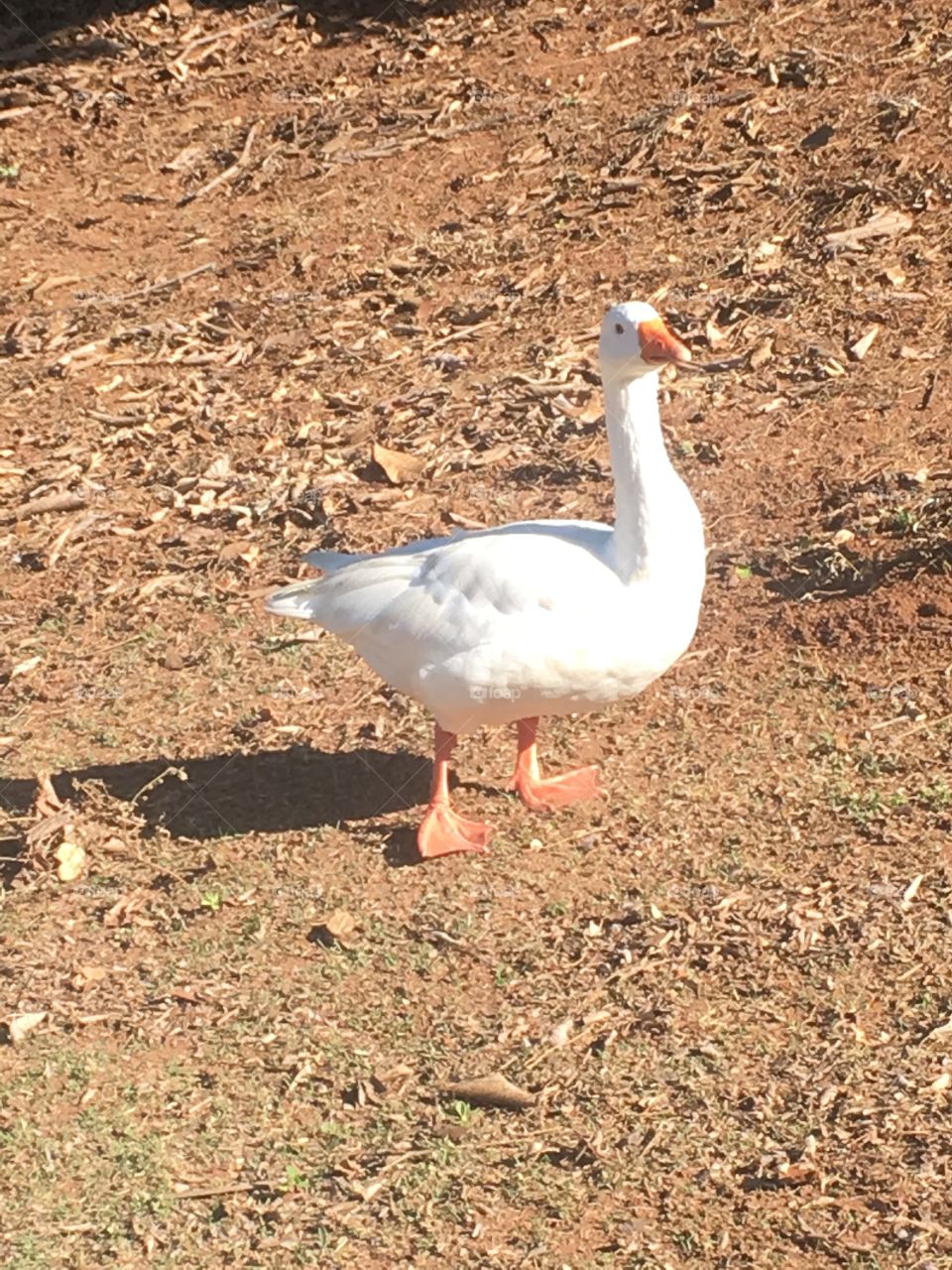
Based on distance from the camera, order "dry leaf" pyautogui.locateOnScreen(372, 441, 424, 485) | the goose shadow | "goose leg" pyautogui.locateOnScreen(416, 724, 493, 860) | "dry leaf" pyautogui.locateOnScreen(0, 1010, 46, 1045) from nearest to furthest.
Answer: "dry leaf" pyautogui.locateOnScreen(0, 1010, 46, 1045), "goose leg" pyautogui.locateOnScreen(416, 724, 493, 860), the goose shadow, "dry leaf" pyautogui.locateOnScreen(372, 441, 424, 485)

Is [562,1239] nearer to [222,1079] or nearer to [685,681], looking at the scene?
[222,1079]

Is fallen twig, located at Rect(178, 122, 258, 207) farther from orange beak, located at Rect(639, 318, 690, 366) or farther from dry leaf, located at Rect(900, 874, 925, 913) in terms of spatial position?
dry leaf, located at Rect(900, 874, 925, 913)

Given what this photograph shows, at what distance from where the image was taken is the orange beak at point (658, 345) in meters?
5.75

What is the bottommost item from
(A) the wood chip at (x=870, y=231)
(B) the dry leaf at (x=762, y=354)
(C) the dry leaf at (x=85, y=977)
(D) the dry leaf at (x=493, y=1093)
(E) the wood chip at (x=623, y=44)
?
(C) the dry leaf at (x=85, y=977)

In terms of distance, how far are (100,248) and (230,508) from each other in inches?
131

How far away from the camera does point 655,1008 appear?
522 cm

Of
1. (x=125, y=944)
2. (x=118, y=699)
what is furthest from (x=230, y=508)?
(x=125, y=944)

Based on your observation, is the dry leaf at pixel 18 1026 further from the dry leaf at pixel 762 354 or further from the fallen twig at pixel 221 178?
the fallen twig at pixel 221 178

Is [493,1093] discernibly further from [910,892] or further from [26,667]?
[26,667]

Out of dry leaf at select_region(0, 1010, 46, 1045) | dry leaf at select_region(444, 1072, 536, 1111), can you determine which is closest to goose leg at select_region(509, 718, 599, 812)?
dry leaf at select_region(444, 1072, 536, 1111)

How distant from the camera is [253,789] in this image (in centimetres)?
665

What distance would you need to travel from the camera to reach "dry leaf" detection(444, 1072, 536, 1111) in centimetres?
495

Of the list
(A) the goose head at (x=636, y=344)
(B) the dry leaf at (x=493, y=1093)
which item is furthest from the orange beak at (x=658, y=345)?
(B) the dry leaf at (x=493, y=1093)

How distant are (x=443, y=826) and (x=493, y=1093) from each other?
1.32 metres
